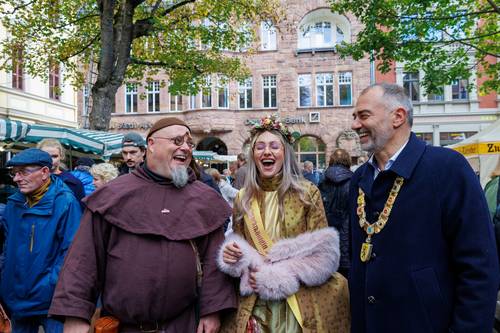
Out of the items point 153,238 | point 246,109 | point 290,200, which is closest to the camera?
point 153,238

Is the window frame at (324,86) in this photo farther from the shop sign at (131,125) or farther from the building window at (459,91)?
the shop sign at (131,125)

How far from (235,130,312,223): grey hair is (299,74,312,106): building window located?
2269 centimetres

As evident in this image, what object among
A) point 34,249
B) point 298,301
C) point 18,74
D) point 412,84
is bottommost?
point 298,301

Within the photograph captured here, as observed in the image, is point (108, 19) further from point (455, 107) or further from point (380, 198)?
point (455, 107)

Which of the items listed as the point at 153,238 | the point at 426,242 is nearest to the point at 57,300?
the point at 153,238

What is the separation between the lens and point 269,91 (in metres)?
25.5

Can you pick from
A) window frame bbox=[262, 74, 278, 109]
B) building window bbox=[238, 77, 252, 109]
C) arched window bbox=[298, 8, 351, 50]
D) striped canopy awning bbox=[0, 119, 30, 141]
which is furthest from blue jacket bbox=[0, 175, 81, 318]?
arched window bbox=[298, 8, 351, 50]

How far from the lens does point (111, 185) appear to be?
8.39 ft

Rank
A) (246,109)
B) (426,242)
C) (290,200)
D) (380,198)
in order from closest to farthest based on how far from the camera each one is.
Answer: (426,242) → (380,198) → (290,200) → (246,109)

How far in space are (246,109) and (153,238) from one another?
919 inches

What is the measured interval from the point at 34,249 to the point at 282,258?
195 cm

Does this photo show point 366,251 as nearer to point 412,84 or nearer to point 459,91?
point 412,84

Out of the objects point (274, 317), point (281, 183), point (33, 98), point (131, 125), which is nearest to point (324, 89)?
point (131, 125)

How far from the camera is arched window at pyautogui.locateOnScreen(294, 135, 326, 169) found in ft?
81.4
